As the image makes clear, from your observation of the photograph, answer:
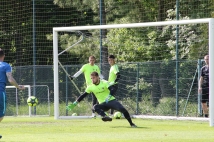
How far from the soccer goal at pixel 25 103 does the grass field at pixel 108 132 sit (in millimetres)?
5765

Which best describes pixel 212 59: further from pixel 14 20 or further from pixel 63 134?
pixel 14 20

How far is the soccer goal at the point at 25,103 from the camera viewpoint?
26.4m

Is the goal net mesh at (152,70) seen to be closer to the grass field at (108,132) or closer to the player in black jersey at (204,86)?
the player in black jersey at (204,86)

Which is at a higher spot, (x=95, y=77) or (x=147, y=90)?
(x=95, y=77)

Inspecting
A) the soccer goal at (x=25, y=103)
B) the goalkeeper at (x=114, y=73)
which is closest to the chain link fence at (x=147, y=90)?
the soccer goal at (x=25, y=103)

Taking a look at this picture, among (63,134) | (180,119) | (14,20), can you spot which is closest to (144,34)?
(180,119)

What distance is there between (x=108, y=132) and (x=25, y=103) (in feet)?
36.7

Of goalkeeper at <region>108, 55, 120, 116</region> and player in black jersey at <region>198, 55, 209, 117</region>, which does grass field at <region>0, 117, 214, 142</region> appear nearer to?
player in black jersey at <region>198, 55, 209, 117</region>

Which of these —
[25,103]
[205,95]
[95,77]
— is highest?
[95,77]

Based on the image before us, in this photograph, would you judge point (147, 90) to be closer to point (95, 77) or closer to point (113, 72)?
point (113, 72)

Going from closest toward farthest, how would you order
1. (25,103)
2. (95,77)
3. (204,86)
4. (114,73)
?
(95,77) < (204,86) < (114,73) < (25,103)

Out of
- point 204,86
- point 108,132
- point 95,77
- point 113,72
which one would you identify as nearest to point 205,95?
point 204,86

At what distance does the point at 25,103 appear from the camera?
88.6ft

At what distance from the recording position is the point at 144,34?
28047mm
